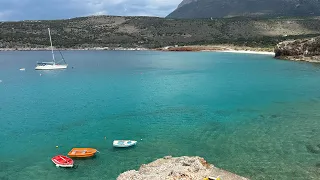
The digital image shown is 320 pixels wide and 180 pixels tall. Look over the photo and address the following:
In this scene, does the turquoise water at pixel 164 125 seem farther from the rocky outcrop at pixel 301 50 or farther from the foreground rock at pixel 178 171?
the rocky outcrop at pixel 301 50

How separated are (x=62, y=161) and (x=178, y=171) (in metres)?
10.6

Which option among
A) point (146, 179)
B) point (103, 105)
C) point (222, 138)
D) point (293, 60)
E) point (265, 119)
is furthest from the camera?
point (293, 60)

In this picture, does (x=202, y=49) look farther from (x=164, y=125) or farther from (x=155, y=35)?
(x=164, y=125)

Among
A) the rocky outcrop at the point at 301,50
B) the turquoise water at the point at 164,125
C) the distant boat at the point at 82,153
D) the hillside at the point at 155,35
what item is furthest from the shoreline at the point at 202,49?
the distant boat at the point at 82,153

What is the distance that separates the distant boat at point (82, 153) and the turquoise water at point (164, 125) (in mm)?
656

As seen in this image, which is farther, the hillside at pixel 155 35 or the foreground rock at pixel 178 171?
the hillside at pixel 155 35

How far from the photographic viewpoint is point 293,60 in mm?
100062

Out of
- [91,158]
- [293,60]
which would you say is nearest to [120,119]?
[91,158]

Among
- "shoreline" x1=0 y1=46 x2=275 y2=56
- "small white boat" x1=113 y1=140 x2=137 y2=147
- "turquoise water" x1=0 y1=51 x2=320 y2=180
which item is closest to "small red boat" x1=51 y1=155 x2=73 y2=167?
"turquoise water" x1=0 y1=51 x2=320 y2=180

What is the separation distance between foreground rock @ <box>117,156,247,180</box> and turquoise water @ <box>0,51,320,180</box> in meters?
2.51

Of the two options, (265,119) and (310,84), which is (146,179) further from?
(310,84)

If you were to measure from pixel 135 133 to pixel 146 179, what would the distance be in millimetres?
13647

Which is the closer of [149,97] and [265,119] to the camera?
[265,119]

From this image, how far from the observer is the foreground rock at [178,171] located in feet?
63.3
